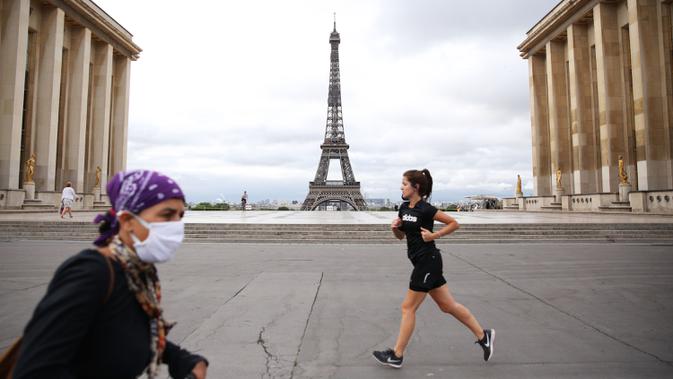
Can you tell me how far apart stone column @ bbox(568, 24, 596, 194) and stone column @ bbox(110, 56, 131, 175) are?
138ft

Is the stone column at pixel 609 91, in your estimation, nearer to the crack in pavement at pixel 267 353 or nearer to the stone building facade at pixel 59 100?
the crack in pavement at pixel 267 353

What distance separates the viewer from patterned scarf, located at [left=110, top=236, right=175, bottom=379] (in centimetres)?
147

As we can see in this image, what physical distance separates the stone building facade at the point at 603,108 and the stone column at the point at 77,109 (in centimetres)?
3941

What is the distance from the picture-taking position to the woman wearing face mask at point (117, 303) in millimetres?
1243

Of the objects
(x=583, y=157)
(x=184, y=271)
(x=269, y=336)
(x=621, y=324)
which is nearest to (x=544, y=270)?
(x=621, y=324)

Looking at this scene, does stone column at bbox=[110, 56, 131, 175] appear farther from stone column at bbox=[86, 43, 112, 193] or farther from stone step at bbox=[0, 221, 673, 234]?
stone step at bbox=[0, 221, 673, 234]

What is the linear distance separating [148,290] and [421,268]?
250 centimetres

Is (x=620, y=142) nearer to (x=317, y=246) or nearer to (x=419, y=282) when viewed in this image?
(x=317, y=246)

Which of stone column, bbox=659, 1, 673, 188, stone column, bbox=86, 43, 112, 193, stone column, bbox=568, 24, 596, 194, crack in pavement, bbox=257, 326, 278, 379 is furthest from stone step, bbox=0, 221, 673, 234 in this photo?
stone column, bbox=86, 43, 112, 193

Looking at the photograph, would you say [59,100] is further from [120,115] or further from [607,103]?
[607,103]

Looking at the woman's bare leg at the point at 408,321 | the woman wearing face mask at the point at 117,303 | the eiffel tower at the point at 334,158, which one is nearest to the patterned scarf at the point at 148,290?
the woman wearing face mask at the point at 117,303

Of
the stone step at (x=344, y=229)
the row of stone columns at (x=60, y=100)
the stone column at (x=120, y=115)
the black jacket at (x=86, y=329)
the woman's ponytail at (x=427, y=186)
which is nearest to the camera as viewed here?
the black jacket at (x=86, y=329)

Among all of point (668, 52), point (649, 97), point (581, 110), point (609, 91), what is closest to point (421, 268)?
point (649, 97)

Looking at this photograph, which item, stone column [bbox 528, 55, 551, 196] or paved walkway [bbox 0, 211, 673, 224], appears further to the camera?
stone column [bbox 528, 55, 551, 196]
